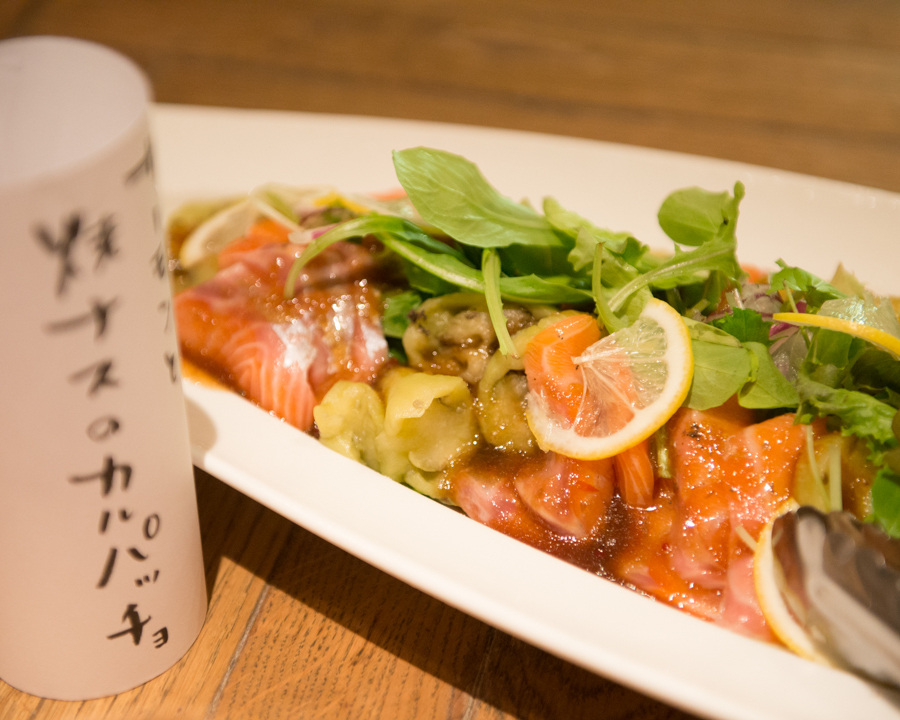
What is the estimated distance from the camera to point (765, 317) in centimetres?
167

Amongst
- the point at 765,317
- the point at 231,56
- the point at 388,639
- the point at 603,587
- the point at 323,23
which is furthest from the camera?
the point at 323,23

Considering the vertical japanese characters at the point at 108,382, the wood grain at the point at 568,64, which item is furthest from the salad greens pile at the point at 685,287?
the wood grain at the point at 568,64

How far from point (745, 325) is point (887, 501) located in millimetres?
434

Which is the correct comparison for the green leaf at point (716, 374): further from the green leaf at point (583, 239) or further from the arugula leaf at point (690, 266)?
the green leaf at point (583, 239)

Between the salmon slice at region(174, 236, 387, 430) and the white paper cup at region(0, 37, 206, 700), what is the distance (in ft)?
1.77

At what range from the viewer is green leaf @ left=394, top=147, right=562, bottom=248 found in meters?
1.69

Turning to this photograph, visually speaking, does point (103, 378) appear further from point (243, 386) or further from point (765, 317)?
point (765, 317)

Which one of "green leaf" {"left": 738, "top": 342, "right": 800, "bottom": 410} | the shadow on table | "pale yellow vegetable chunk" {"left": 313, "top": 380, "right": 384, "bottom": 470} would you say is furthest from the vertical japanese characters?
"green leaf" {"left": 738, "top": 342, "right": 800, "bottom": 410}

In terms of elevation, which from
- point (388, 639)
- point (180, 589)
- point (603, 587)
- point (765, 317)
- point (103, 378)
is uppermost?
point (103, 378)

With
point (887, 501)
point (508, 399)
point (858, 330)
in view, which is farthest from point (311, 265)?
point (887, 501)

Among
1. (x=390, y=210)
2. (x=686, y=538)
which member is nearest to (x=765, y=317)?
(x=686, y=538)

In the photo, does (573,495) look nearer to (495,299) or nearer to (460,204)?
(495,299)

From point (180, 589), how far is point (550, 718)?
2.19 feet

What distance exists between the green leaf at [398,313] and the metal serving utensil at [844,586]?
3.06 ft
